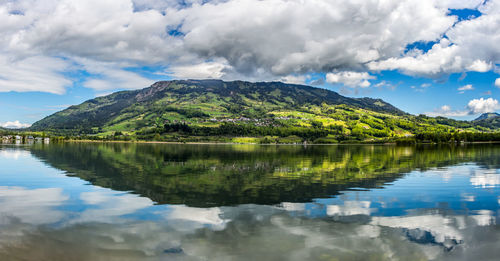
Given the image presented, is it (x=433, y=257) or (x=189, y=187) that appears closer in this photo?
(x=433, y=257)

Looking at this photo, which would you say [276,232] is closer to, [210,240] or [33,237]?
[210,240]

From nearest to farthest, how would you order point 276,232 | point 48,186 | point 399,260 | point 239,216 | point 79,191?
1. point 399,260
2. point 276,232
3. point 239,216
4. point 79,191
5. point 48,186

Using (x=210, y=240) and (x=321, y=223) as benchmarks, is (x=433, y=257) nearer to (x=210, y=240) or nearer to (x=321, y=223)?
(x=321, y=223)

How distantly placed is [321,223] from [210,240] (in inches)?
238

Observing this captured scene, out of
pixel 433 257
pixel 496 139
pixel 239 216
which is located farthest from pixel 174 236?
pixel 496 139

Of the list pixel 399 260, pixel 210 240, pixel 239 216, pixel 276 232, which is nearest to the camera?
pixel 399 260

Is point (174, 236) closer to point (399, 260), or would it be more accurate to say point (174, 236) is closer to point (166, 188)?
point (399, 260)

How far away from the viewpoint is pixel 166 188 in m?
26.3

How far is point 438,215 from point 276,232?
33.7 feet

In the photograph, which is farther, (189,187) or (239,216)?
(189,187)

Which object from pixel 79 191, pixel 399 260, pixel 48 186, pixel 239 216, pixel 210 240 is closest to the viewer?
pixel 399 260

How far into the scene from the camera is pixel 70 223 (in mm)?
15914

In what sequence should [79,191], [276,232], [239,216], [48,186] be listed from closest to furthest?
1. [276,232]
2. [239,216]
3. [79,191]
4. [48,186]

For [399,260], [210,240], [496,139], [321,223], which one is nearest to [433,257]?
[399,260]
